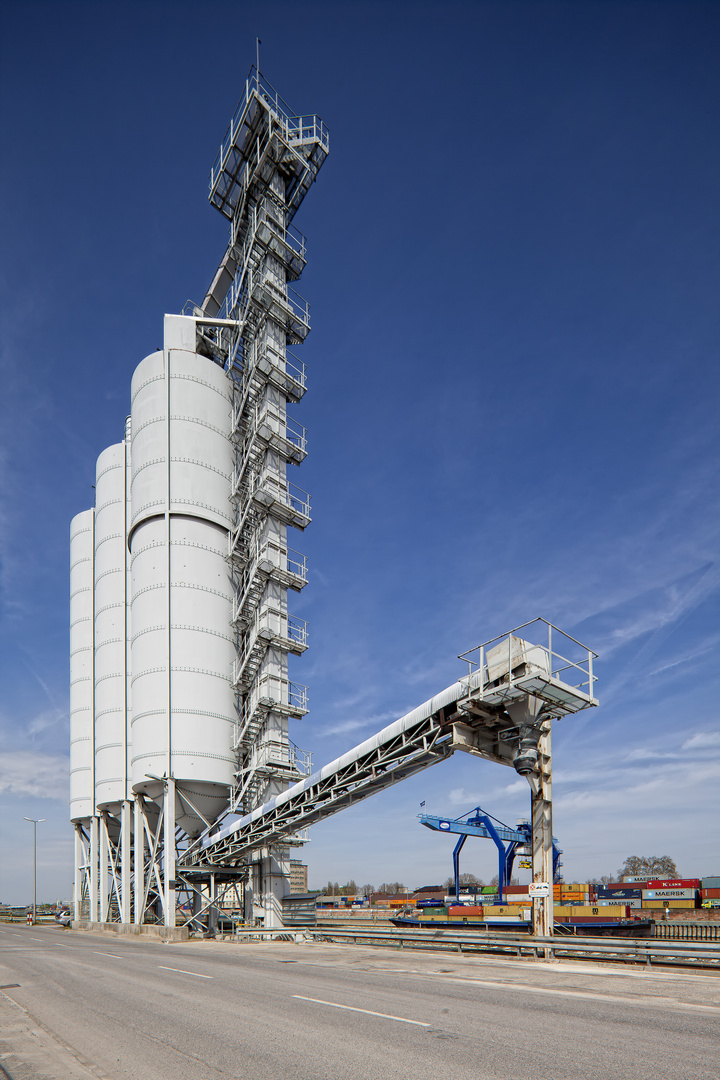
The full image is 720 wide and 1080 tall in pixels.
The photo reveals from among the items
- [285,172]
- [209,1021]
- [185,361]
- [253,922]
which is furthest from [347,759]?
[285,172]

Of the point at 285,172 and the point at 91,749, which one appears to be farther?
the point at 91,749

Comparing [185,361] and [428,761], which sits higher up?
[185,361]

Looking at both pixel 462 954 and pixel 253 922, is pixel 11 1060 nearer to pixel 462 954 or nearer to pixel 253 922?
pixel 462 954

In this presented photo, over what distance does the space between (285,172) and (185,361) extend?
539 inches

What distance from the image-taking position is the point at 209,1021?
11.7 m

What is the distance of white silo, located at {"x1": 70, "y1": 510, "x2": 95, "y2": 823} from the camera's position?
170ft

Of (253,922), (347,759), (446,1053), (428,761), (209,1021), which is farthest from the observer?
(253,922)

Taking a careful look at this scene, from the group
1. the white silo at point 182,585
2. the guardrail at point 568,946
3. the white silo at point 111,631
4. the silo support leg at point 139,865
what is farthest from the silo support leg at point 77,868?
the guardrail at point 568,946

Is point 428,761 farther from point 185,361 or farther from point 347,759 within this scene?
point 185,361

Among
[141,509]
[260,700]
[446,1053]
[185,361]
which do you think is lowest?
[446,1053]

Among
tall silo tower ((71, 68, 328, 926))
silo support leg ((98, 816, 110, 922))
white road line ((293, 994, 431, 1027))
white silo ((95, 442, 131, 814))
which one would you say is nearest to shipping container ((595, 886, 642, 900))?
tall silo tower ((71, 68, 328, 926))

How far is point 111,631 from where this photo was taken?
168ft

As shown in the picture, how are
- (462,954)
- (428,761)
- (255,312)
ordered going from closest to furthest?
(462,954), (428,761), (255,312)

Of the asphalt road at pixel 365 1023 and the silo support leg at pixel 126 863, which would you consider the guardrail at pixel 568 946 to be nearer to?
the asphalt road at pixel 365 1023
